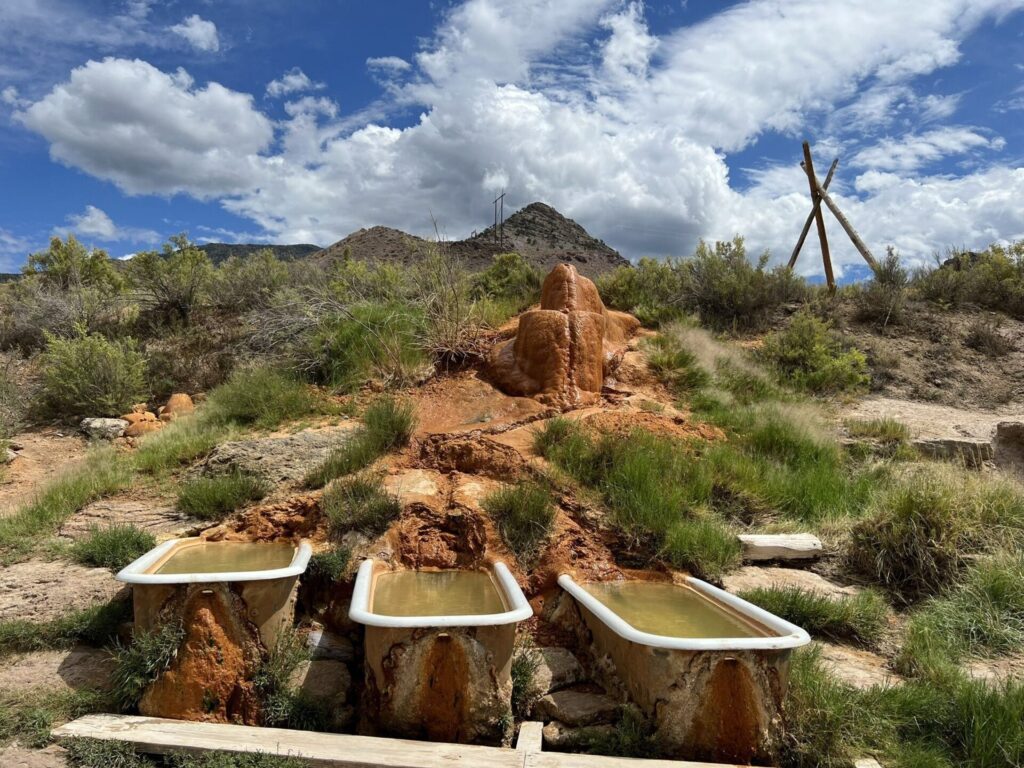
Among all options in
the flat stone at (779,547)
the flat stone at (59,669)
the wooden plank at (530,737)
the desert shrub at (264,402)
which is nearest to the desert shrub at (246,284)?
the desert shrub at (264,402)

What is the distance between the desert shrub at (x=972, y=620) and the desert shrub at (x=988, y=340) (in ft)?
24.7

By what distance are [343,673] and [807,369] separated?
7.75 meters

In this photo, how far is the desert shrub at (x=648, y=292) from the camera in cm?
995

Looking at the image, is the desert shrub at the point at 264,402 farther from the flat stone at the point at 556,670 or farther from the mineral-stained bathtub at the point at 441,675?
the flat stone at the point at 556,670

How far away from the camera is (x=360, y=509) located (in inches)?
185

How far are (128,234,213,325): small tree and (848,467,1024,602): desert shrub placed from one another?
38.1ft

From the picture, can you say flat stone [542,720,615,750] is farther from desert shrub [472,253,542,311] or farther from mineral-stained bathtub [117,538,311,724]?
desert shrub [472,253,542,311]

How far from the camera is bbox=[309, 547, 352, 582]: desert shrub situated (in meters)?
4.29

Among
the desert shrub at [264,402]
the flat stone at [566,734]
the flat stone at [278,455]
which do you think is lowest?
the flat stone at [566,734]

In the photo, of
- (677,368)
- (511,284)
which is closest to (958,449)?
(677,368)

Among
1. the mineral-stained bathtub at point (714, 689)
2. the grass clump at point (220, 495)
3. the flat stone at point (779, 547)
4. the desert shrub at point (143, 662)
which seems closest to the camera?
the mineral-stained bathtub at point (714, 689)

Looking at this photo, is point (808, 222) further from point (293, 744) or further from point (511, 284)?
point (293, 744)

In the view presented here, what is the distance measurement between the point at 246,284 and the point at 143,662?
1087cm

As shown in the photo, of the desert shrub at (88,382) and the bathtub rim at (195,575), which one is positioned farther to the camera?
the desert shrub at (88,382)
